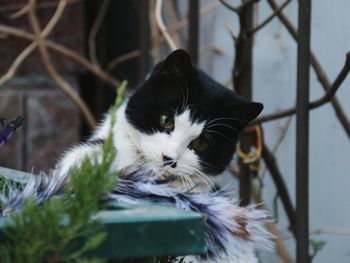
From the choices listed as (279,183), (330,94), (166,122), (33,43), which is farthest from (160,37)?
(166,122)

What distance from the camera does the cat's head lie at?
1.73 metres

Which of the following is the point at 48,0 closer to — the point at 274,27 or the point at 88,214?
the point at 274,27

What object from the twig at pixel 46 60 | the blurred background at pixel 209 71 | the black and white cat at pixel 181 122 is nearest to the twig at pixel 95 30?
the blurred background at pixel 209 71

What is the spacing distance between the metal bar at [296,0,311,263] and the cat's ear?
0.90 feet

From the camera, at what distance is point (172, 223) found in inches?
31.9

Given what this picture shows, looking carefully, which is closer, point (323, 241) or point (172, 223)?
point (172, 223)

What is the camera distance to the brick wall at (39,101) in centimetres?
323

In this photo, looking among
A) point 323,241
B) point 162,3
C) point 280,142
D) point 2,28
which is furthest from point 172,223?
point 162,3

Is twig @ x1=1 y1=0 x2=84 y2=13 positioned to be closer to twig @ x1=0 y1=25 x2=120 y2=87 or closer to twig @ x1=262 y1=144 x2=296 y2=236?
twig @ x1=0 y1=25 x2=120 y2=87

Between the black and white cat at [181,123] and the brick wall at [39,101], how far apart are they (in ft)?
4.68

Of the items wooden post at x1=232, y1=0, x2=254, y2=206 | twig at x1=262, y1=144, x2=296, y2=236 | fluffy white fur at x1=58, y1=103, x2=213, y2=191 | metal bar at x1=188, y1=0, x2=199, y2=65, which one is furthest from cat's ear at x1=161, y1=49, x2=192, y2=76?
metal bar at x1=188, y1=0, x2=199, y2=65

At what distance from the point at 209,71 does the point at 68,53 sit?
578 millimetres

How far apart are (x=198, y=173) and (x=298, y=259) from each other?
314 millimetres

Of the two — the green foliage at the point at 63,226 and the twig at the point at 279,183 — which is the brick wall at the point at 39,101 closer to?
the twig at the point at 279,183
